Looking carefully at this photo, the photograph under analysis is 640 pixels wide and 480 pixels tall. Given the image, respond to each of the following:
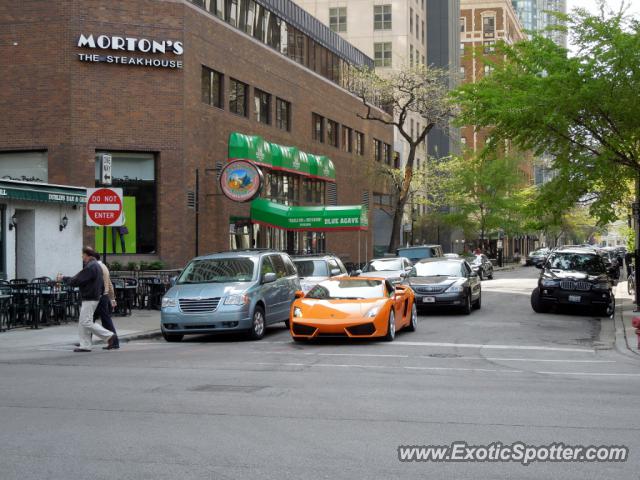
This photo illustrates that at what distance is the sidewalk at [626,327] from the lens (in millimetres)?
16844

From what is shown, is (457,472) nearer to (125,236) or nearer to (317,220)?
(125,236)

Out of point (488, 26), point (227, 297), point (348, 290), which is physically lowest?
point (227, 297)

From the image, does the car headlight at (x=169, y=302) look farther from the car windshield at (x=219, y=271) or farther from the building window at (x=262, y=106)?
the building window at (x=262, y=106)

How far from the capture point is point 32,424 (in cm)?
851

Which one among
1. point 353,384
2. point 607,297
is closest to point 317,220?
point 607,297

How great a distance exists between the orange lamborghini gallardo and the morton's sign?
1706 cm

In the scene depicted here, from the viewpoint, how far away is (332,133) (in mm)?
50312

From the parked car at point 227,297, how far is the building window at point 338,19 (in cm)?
5617

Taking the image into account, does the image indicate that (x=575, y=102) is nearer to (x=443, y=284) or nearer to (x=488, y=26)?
(x=443, y=284)

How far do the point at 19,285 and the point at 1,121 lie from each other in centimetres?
1408

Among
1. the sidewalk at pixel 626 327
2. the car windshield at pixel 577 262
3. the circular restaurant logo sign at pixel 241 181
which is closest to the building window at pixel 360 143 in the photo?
the circular restaurant logo sign at pixel 241 181

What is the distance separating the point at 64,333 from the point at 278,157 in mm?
21618

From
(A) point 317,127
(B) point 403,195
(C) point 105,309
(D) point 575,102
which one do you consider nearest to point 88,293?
(C) point 105,309

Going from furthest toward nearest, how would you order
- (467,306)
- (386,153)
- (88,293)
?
(386,153), (467,306), (88,293)
